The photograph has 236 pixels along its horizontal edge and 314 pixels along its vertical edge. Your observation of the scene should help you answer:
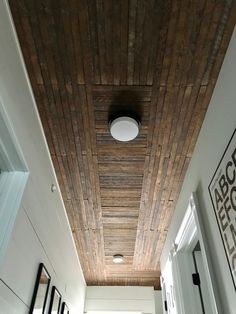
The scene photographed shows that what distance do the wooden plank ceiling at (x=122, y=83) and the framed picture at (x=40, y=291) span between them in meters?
0.74

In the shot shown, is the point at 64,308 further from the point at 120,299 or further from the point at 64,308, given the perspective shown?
the point at 120,299

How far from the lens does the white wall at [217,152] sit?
142 centimetres

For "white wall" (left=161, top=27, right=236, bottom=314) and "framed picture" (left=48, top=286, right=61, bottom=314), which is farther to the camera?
"framed picture" (left=48, top=286, right=61, bottom=314)

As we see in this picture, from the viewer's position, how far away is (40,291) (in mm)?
1950

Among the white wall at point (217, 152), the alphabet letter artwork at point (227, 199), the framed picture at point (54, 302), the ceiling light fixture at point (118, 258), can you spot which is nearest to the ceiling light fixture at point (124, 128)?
the white wall at point (217, 152)

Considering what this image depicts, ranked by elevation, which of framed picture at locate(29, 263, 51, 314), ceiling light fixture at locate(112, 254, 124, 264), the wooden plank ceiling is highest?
ceiling light fixture at locate(112, 254, 124, 264)

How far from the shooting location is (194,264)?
248 centimetres

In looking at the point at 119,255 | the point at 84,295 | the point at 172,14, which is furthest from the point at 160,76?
the point at 84,295

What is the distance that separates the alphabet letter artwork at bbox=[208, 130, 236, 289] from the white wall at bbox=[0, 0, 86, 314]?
1.10 m

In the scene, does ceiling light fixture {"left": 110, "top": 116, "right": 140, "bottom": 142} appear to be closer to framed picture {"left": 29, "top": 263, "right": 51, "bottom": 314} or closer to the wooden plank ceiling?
the wooden plank ceiling

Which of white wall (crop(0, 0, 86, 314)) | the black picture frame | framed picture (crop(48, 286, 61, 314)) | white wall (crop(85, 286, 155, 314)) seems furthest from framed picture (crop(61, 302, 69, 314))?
white wall (crop(85, 286, 155, 314))

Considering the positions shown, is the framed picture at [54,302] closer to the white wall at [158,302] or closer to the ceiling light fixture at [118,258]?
the ceiling light fixture at [118,258]

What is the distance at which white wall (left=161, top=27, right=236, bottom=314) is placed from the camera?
4.66ft

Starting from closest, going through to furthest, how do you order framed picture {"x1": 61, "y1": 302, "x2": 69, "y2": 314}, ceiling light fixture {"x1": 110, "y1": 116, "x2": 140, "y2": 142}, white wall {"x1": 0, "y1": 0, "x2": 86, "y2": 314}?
white wall {"x1": 0, "y1": 0, "x2": 86, "y2": 314} < ceiling light fixture {"x1": 110, "y1": 116, "x2": 140, "y2": 142} < framed picture {"x1": 61, "y1": 302, "x2": 69, "y2": 314}
